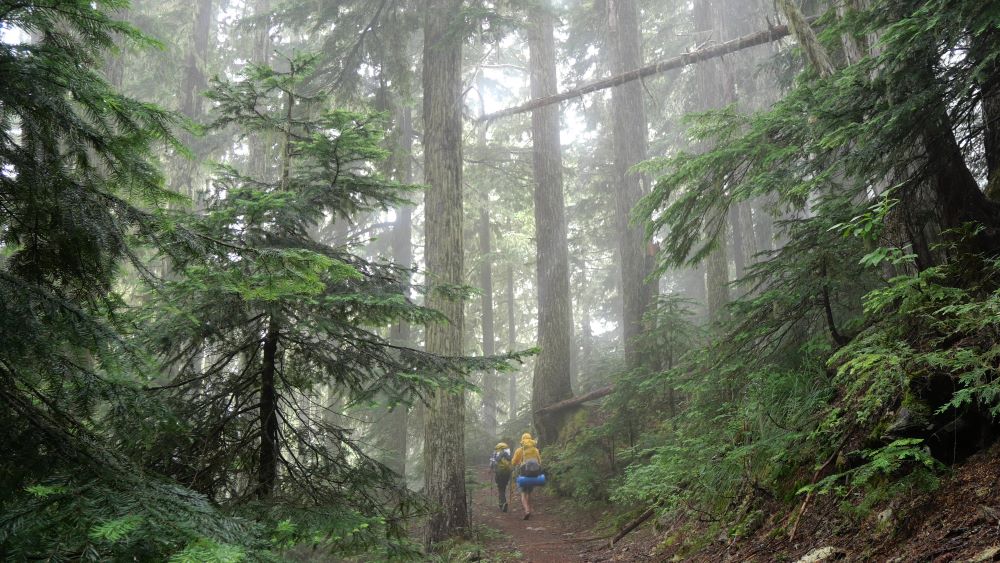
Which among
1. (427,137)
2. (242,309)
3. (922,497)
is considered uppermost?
(427,137)

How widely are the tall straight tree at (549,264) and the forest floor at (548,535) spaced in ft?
7.31

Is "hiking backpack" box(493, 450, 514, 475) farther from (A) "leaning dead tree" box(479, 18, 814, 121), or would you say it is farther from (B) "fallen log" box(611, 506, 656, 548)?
(A) "leaning dead tree" box(479, 18, 814, 121)

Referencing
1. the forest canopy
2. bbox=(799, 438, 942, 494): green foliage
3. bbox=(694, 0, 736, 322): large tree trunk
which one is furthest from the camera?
bbox=(694, 0, 736, 322): large tree trunk

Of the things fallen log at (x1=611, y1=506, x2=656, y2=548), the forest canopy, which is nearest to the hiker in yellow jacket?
the forest canopy

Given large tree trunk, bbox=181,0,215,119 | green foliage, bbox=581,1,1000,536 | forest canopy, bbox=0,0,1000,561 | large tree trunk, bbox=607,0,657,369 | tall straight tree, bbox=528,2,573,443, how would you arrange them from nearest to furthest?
forest canopy, bbox=0,0,1000,561 → green foliage, bbox=581,1,1000,536 → tall straight tree, bbox=528,2,573,443 → large tree trunk, bbox=607,0,657,369 → large tree trunk, bbox=181,0,215,119

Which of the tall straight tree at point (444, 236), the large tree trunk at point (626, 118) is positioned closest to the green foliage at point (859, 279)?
the tall straight tree at point (444, 236)

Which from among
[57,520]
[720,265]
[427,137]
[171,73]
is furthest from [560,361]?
[171,73]

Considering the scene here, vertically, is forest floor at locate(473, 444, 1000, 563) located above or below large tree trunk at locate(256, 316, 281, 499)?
below

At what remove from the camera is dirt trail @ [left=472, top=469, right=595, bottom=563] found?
847 cm

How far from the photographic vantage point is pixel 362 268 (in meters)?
A: 6.14

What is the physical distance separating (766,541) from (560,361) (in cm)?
1035

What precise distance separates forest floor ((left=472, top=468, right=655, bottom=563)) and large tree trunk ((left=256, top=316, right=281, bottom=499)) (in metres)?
3.88

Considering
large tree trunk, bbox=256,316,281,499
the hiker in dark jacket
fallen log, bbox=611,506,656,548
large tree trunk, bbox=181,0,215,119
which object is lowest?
fallen log, bbox=611,506,656,548

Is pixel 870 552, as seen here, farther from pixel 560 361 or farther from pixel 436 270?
pixel 560 361
